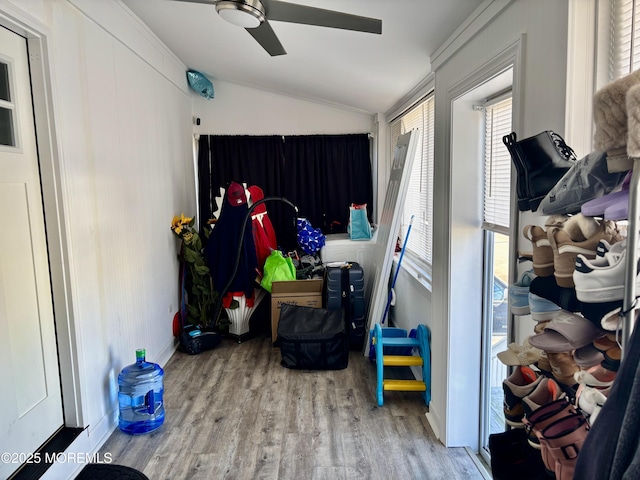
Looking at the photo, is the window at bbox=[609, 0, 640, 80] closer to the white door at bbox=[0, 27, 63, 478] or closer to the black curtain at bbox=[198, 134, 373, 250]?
the white door at bbox=[0, 27, 63, 478]

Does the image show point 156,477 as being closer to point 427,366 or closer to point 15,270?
point 15,270

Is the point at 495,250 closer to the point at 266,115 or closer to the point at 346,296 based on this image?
the point at 346,296

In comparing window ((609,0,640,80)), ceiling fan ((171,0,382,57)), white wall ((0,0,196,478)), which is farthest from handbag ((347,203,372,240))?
window ((609,0,640,80))

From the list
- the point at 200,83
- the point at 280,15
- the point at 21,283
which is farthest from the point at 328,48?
the point at 21,283

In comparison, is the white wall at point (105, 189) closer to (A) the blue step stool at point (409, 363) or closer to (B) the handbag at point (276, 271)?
(B) the handbag at point (276, 271)

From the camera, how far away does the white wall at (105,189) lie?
2.16 metres

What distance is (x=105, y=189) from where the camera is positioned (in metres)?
2.61

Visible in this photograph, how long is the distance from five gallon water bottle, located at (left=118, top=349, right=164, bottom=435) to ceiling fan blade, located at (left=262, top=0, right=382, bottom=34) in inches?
85.7

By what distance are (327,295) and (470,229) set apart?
1.82 meters

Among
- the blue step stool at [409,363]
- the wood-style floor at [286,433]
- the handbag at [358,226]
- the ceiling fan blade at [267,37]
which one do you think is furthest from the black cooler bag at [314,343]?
the ceiling fan blade at [267,37]

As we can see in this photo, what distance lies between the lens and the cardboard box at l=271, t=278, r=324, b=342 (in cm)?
386

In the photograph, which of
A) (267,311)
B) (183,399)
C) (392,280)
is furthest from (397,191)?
(183,399)

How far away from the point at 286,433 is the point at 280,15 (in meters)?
2.24

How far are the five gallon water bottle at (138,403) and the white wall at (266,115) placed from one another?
118 inches
